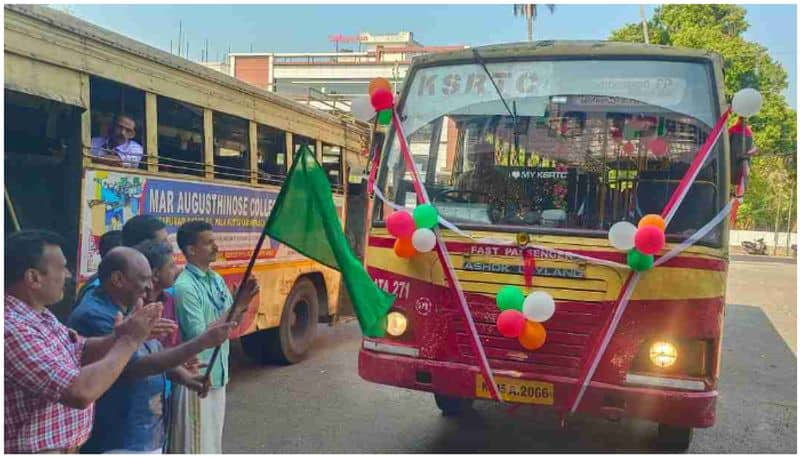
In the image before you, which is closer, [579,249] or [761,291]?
[579,249]

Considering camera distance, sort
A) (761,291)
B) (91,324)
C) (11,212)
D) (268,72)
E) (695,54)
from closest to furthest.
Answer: (91,324) < (11,212) < (695,54) < (761,291) < (268,72)

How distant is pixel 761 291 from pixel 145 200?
14.9 meters

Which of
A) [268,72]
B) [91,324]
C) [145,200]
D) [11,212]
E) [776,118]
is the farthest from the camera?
[268,72]

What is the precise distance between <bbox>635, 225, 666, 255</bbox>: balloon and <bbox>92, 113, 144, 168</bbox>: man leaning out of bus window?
10.6 ft

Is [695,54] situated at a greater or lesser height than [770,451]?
greater

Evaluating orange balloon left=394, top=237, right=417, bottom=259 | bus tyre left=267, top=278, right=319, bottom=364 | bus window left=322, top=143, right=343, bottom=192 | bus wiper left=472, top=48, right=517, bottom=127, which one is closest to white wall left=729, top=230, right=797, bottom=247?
bus window left=322, top=143, right=343, bottom=192

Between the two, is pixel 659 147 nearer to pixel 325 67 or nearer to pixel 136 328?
pixel 136 328

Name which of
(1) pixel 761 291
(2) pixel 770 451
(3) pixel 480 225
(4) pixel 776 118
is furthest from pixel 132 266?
(4) pixel 776 118

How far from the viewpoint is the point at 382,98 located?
4.52 metres

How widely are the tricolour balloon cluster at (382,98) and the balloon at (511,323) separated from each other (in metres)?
1.58

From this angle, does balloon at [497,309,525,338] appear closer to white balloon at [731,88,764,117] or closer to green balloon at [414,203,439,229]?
green balloon at [414,203,439,229]

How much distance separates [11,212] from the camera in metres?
3.80

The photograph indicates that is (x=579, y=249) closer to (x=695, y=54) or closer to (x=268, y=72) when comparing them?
(x=695, y=54)

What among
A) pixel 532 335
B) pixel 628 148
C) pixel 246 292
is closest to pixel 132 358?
pixel 246 292
